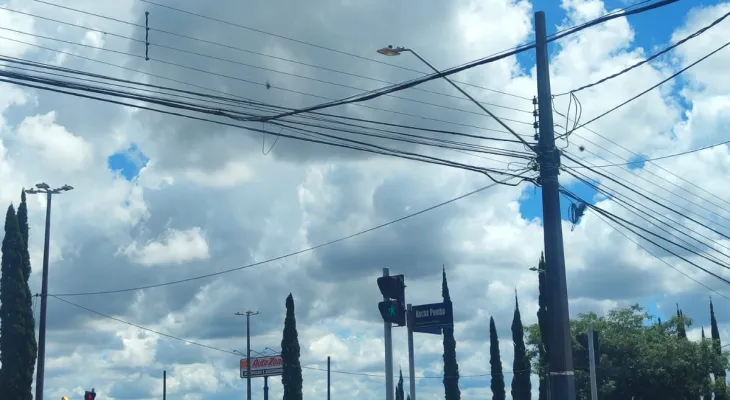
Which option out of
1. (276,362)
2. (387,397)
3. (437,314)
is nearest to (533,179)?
(437,314)

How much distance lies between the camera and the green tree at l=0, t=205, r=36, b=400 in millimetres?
43812

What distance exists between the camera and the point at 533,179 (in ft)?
64.2

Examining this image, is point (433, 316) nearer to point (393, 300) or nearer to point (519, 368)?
point (393, 300)

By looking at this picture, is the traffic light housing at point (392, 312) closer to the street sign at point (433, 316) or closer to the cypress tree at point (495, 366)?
the street sign at point (433, 316)

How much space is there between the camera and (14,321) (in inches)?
1750

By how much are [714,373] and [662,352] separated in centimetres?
375

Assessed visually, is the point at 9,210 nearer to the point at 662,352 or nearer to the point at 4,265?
the point at 4,265

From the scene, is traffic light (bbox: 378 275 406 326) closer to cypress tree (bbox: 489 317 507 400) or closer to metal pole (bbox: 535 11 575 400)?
metal pole (bbox: 535 11 575 400)

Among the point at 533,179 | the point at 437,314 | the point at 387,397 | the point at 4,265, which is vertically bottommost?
the point at 387,397

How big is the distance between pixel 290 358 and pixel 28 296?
95.9 feet

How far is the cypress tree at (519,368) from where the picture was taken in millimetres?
75375

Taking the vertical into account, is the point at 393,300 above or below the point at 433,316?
above

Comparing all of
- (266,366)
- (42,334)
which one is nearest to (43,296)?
(42,334)

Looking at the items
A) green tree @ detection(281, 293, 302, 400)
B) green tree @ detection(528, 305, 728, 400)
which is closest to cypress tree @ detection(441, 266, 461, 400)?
green tree @ detection(281, 293, 302, 400)
